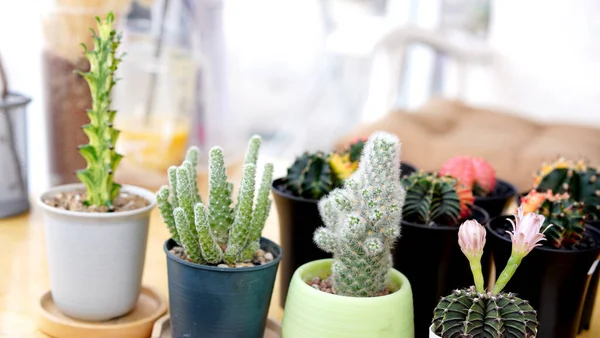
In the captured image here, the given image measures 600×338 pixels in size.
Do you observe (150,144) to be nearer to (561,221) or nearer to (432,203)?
(432,203)

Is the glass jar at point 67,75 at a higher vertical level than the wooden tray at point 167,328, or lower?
higher

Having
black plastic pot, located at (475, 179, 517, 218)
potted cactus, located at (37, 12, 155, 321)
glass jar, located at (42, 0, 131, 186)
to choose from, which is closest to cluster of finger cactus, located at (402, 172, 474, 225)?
black plastic pot, located at (475, 179, 517, 218)

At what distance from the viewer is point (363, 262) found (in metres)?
0.55

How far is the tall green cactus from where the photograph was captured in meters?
0.64

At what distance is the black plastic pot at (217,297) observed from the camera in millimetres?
562

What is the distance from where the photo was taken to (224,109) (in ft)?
4.58

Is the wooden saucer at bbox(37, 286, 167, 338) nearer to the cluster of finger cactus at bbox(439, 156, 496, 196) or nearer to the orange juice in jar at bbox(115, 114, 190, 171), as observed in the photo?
the cluster of finger cactus at bbox(439, 156, 496, 196)

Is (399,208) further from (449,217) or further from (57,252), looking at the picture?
(57,252)

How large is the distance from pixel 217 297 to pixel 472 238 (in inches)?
8.3

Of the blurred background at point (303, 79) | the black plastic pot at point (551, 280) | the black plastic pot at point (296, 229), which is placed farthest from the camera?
the blurred background at point (303, 79)

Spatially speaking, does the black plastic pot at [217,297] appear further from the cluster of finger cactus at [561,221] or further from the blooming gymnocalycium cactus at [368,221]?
the cluster of finger cactus at [561,221]

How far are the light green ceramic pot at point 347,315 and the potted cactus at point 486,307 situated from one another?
0.05 meters

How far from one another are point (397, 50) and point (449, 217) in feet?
4.38

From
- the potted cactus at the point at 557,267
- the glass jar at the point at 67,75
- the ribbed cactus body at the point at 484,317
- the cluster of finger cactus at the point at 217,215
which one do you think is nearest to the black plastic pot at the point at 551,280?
the potted cactus at the point at 557,267
